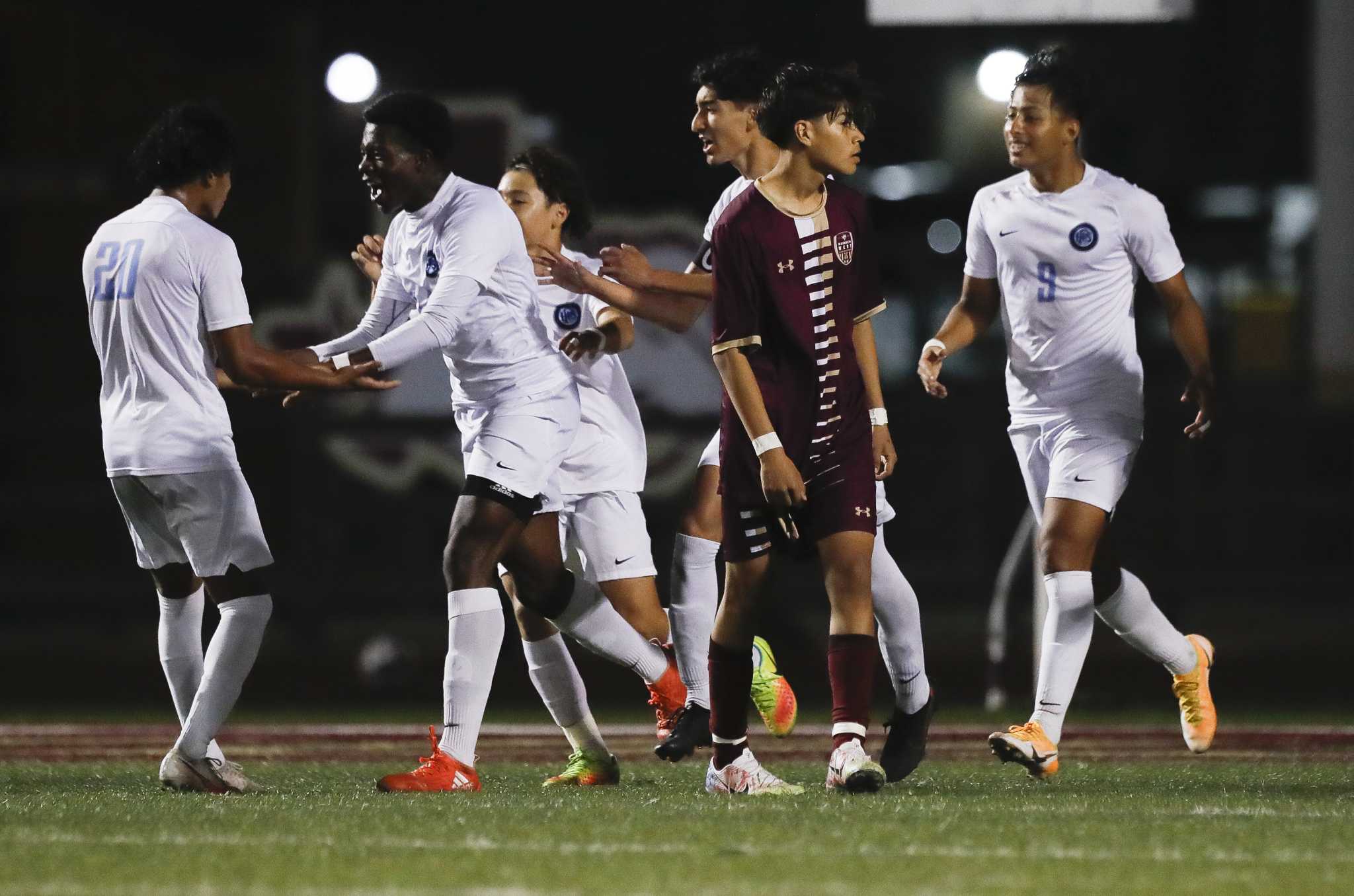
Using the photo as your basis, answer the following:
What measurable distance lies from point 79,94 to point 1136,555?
48.9 ft

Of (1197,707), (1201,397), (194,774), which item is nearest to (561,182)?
(1201,397)

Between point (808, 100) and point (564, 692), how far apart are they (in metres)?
2.08

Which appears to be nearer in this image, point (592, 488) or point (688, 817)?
point (688, 817)

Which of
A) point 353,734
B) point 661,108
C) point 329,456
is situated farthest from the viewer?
point 661,108

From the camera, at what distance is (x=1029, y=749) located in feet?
22.5

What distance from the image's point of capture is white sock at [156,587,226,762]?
7020mm

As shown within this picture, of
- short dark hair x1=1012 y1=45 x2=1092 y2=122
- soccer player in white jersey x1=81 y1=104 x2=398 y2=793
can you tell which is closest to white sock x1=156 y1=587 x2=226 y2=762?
soccer player in white jersey x1=81 y1=104 x2=398 y2=793

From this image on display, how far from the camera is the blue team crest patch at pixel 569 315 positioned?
8.05m

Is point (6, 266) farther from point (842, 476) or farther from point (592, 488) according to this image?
point (842, 476)

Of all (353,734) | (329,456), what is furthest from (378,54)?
(353,734)

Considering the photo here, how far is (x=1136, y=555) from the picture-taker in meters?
12.2

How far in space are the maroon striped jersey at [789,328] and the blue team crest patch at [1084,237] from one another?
1.15 metres

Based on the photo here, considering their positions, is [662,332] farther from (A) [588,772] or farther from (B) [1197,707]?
(A) [588,772]

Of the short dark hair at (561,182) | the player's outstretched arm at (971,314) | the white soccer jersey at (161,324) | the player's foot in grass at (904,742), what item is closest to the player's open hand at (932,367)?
the player's outstretched arm at (971,314)
